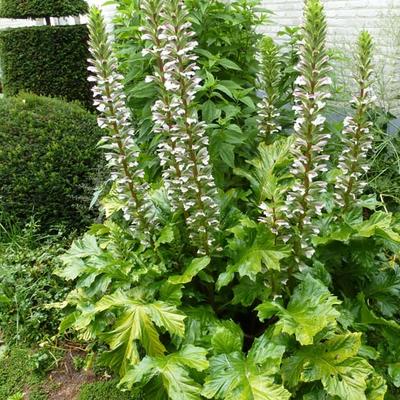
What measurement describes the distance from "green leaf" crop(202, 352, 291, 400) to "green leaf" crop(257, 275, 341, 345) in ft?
0.73

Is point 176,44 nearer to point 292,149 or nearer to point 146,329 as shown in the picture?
point 292,149

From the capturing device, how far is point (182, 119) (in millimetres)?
2289

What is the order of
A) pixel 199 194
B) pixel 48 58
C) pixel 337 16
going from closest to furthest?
1. pixel 199 194
2. pixel 337 16
3. pixel 48 58

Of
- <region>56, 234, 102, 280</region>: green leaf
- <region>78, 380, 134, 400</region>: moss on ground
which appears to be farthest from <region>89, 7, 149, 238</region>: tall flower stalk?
<region>78, 380, 134, 400</region>: moss on ground

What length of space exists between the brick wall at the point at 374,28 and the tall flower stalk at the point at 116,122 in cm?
191

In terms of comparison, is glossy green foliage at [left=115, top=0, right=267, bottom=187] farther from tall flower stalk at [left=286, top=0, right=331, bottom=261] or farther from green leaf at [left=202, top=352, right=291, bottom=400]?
green leaf at [left=202, top=352, right=291, bottom=400]

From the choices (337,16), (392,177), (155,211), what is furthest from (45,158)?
(337,16)

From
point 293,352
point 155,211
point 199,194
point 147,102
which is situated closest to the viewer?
point 293,352

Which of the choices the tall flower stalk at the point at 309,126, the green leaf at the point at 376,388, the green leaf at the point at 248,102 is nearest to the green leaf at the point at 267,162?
the green leaf at the point at 248,102

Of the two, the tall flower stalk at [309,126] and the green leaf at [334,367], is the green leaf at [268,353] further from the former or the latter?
the tall flower stalk at [309,126]

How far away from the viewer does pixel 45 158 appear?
4125 mm

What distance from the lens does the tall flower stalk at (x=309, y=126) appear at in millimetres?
1978

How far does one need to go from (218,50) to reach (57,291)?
2065 millimetres

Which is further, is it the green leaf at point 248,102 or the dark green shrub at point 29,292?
the dark green shrub at point 29,292
